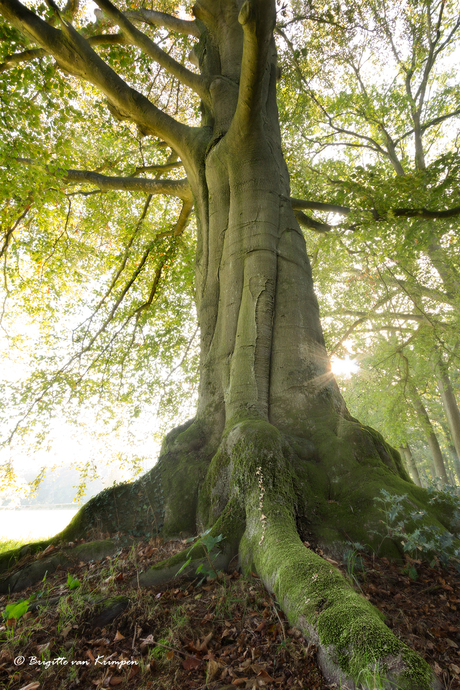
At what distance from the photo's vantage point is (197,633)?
2039 millimetres

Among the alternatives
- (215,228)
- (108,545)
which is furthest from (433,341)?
(108,545)

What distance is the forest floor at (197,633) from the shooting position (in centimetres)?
168

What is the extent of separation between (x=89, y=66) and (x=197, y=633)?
7311mm

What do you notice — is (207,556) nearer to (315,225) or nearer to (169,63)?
(315,225)

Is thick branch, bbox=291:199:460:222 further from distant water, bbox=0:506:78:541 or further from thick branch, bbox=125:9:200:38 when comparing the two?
distant water, bbox=0:506:78:541

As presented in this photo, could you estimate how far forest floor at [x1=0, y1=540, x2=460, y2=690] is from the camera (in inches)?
66.0

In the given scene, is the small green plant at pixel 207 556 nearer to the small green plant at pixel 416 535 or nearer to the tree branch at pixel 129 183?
the small green plant at pixel 416 535

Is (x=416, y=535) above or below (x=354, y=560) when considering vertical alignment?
above

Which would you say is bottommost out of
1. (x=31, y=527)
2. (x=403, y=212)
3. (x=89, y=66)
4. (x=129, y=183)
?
(x=31, y=527)

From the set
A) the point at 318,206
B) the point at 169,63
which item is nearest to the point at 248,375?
the point at 318,206

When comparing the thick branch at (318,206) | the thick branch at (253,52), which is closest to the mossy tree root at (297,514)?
the thick branch at (253,52)

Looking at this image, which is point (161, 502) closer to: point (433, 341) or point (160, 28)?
point (433, 341)

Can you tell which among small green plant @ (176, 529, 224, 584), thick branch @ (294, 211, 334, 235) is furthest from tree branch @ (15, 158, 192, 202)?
small green plant @ (176, 529, 224, 584)

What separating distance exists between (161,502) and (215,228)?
416 cm
